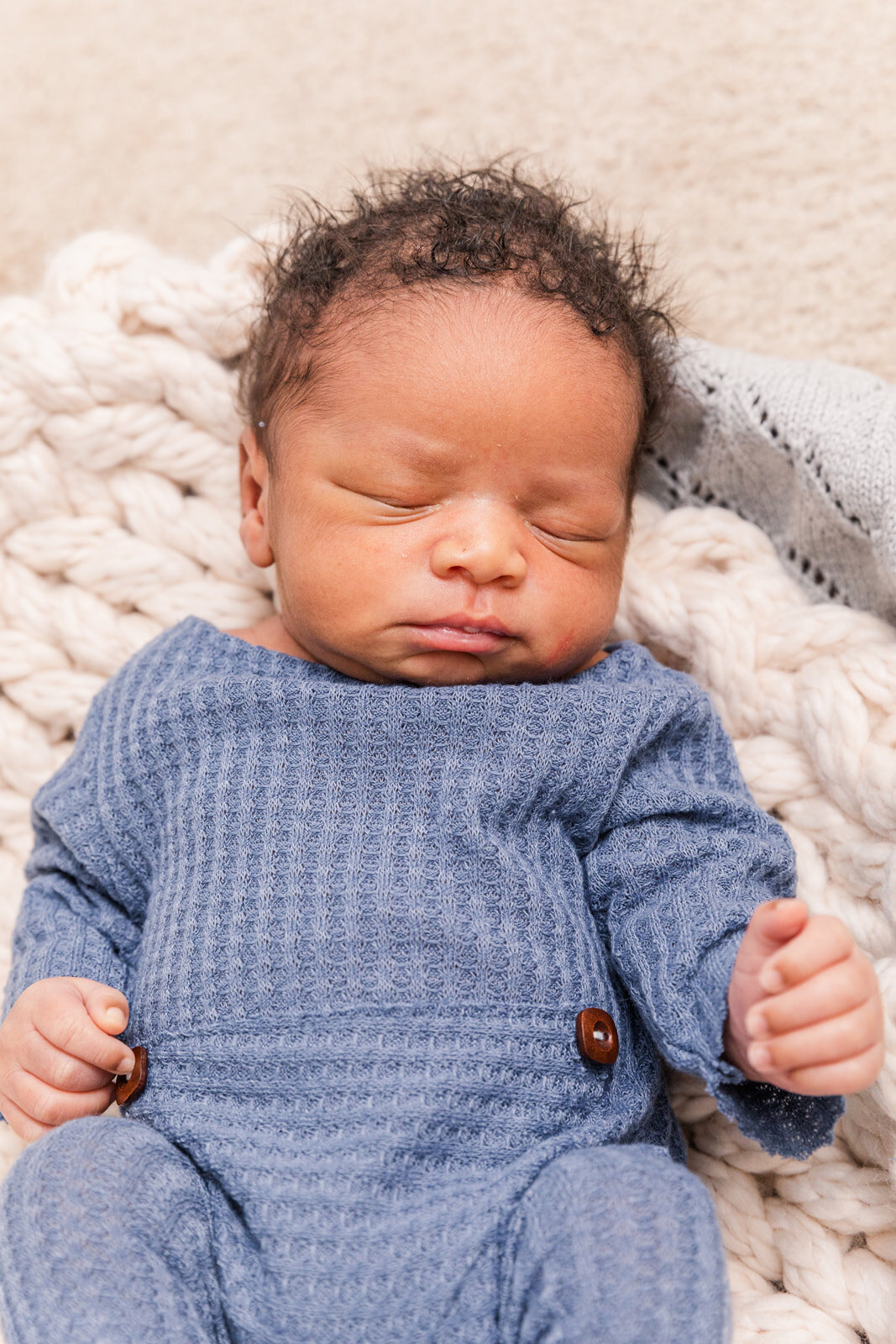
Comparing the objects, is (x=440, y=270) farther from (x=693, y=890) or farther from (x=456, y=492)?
(x=693, y=890)

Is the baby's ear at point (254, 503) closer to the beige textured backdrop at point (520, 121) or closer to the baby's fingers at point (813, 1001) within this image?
the beige textured backdrop at point (520, 121)

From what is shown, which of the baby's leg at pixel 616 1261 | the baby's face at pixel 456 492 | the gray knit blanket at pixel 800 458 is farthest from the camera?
the gray knit blanket at pixel 800 458

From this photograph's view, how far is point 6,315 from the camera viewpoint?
1.26 m

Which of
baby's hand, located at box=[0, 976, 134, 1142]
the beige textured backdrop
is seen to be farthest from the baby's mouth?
the beige textured backdrop

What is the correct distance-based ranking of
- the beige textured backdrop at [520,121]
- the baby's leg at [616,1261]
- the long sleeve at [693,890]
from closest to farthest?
1. the baby's leg at [616,1261]
2. the long sleeve at [693,890]
3. the beige textured backdrop at [520,121]

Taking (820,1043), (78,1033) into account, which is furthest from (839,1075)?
(78,1033)

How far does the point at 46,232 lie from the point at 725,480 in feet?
3.19

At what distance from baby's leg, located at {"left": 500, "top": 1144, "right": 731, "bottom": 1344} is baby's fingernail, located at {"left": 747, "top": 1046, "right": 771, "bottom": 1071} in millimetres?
107

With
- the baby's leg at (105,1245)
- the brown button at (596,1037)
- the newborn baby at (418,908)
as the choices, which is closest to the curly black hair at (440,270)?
the newborn baby at (418,908)

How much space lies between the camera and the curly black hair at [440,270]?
3.40 feet

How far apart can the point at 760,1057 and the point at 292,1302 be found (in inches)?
14.4

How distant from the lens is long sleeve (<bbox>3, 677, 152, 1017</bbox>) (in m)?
1.01

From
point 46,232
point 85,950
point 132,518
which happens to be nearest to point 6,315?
point 132,518

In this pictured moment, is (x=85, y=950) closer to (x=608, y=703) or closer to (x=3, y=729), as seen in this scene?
(x=3, y=729)
